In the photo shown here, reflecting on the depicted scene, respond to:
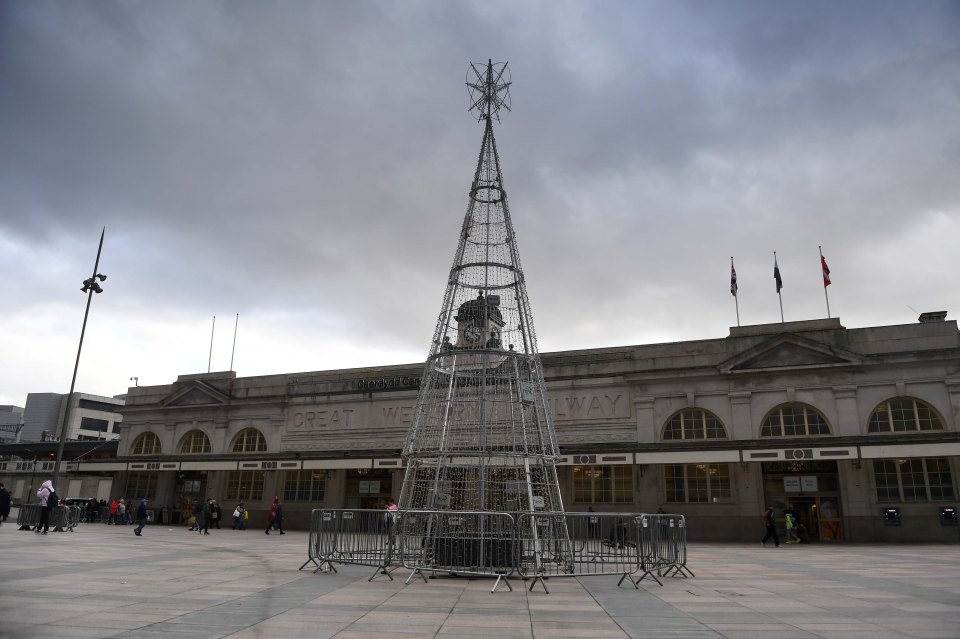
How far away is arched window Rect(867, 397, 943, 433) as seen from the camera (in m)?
26.6

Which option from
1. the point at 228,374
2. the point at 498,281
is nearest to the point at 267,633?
the point at 498,281

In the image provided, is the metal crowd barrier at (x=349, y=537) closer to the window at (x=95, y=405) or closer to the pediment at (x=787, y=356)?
the pediment at (x=787, y=356)

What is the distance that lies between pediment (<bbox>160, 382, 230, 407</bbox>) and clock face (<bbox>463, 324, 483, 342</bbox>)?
90.4 feet

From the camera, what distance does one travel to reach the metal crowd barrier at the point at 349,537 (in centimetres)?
1348

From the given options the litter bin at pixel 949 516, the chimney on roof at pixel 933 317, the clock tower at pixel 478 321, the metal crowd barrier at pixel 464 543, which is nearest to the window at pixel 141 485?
the clock tower at pixel 478 321

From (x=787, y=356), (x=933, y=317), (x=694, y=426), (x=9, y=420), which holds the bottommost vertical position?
(x=694, y=426)

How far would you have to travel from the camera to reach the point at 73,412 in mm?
82438

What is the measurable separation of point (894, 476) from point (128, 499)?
3862cm

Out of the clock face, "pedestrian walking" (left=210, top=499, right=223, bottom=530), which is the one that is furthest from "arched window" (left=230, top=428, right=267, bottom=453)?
the clock face

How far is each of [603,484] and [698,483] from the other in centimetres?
405

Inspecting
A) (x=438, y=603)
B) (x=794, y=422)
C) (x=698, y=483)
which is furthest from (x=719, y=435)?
(x=438, y=603)

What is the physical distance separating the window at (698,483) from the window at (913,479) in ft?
18.6

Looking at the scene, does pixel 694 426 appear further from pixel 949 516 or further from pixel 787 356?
pixel 949 516

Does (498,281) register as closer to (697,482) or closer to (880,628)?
(880,628)
